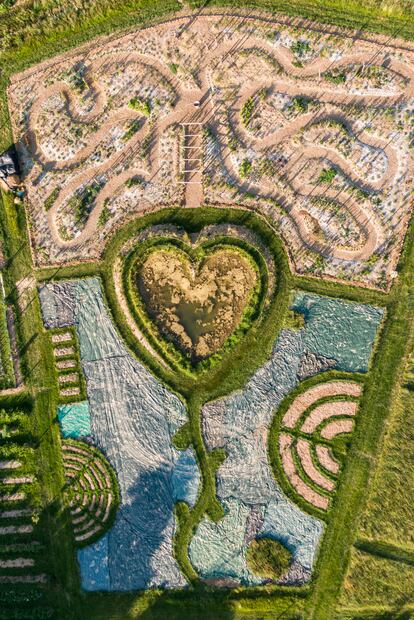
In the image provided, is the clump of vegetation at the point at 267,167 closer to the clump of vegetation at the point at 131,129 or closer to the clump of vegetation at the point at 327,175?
the clump of vegetation at the point at 327,175

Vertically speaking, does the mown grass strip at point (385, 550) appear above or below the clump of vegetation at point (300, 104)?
below

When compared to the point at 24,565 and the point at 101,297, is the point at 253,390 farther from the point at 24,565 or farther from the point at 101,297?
the point at 24,565

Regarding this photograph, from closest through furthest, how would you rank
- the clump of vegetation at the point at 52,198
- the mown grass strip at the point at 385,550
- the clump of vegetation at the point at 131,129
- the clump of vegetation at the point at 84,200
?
the mown grass strip at the point at 385,550 → the clump of vegetation at the point at 131,129 → the clump of vegetation at the point at 84,200 → the clump of vegetation at the point at 52,198

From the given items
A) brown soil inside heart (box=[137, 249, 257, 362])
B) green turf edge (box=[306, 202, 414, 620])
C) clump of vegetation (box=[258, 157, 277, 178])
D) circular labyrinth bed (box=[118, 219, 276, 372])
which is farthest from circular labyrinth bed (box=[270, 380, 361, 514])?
clump of vegetation (box=[258, 157, 277, 178])

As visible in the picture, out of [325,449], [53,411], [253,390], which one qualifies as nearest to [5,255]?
[53,411]

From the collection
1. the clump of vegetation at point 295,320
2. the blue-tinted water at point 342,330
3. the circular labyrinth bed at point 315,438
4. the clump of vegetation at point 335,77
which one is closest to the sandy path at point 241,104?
the clump of vegetation at point 335,77

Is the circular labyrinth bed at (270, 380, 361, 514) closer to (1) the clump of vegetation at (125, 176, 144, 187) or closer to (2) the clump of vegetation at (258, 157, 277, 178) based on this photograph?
(2) the clump of vegetation at (258, 157, 277, 178)

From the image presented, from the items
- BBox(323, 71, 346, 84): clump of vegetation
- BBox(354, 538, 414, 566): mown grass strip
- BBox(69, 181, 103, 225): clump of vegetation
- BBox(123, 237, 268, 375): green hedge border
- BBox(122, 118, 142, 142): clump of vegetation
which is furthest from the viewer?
BBox(69, 181, 103, 225): clump of vegetation
